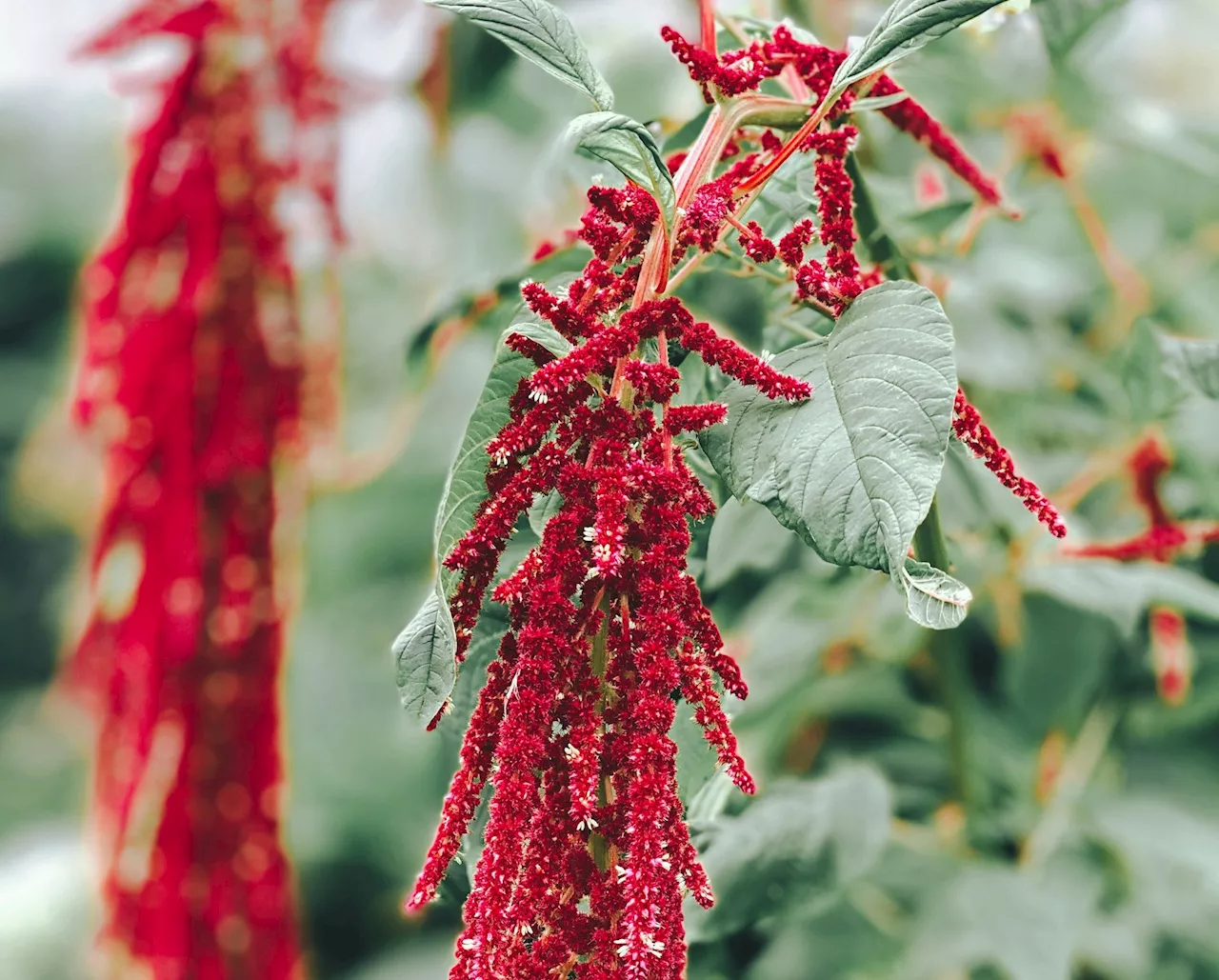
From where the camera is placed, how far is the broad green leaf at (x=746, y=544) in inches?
23.4

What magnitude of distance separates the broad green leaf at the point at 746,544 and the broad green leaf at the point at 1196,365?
212 millimetres

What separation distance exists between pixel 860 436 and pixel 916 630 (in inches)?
→ 19.4

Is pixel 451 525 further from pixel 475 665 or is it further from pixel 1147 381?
pixel 1147 381

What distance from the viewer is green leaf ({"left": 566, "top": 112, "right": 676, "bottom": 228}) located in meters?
0.28

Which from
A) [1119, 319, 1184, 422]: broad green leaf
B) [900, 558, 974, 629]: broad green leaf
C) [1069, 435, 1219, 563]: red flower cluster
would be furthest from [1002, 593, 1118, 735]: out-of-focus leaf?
[900, 558, 974, 629]: broad green leaf

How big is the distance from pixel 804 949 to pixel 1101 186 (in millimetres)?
863

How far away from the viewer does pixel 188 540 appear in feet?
2.52

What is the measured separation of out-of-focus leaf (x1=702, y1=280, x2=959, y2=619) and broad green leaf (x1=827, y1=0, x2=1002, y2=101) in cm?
6

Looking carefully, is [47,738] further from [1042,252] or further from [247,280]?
[1042,252]

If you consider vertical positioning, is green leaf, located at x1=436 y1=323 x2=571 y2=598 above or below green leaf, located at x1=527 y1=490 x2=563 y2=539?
above

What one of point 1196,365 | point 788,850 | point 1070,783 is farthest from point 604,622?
point 1070,783

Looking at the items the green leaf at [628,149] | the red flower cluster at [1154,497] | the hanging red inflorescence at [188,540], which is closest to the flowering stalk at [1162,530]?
the red flower cluster at [1154,497]

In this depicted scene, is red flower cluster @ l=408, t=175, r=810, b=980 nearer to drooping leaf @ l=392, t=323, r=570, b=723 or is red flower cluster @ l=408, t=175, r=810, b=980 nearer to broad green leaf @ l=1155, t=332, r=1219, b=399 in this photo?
drooping leaf @ l=392, t=323, r=570, b=723

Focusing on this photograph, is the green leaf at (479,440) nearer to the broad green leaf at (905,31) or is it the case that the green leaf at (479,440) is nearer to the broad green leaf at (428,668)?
the broad green leaf at (428,668)
